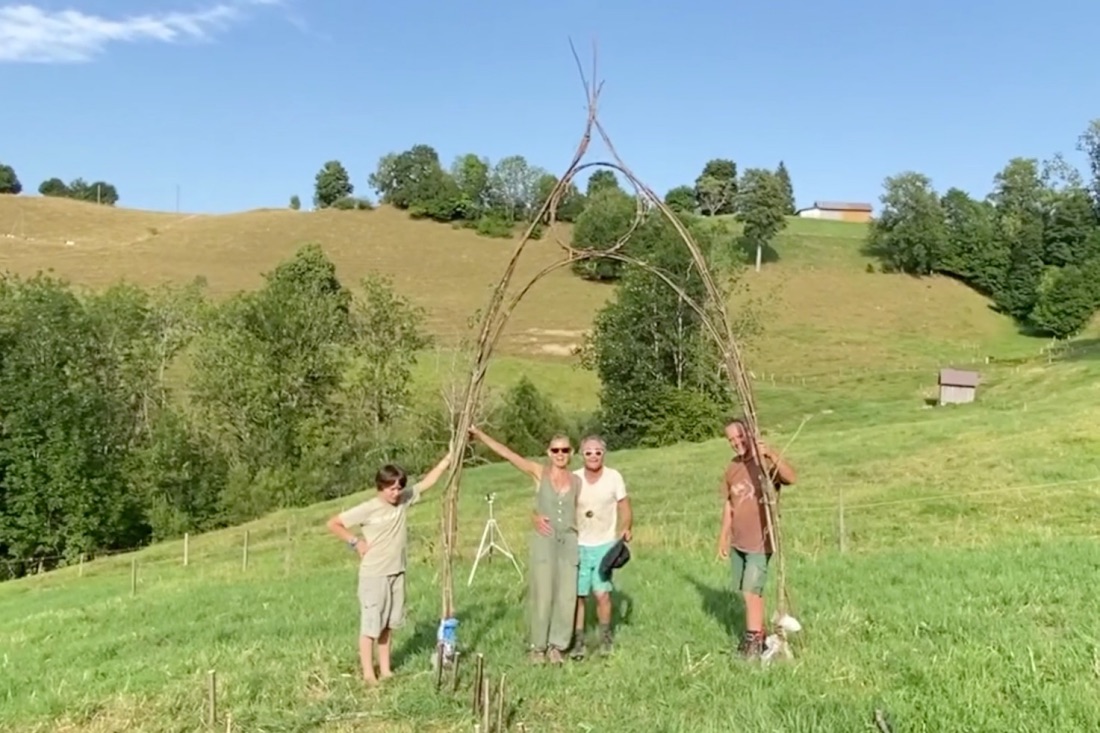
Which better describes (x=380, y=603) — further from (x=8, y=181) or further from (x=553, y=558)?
(x=8, y=181)

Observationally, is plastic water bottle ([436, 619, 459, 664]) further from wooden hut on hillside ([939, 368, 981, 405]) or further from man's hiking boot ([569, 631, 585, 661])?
wooden hut on hillside ([939, 368, 981, 405])

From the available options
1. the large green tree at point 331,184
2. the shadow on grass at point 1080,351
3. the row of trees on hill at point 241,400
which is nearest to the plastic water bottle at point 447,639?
the row of trees on hill at point 241,400

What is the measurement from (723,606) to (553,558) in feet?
8.43

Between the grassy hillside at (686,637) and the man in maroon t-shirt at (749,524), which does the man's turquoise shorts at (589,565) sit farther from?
the man in maroon t-shirt at (749,524)

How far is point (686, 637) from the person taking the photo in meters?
8.34

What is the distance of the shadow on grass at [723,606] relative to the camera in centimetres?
886

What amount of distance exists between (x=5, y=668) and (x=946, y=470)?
20743 millimetres

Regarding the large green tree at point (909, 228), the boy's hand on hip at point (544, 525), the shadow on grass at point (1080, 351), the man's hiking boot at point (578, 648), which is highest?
the large green tree at point (909, 228)

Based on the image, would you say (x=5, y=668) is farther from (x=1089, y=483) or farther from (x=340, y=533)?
(x=1089, y=483)

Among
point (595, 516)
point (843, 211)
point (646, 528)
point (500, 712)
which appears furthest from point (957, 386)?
point (843, 211)

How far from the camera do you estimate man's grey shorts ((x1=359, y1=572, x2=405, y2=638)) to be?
755cm

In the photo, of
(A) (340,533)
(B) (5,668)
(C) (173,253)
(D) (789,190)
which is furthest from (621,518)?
(D) (789,190)

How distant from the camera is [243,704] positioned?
7.05 metres

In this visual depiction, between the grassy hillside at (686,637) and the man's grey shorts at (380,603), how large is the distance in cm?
44
